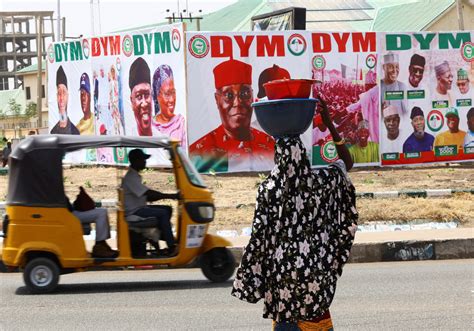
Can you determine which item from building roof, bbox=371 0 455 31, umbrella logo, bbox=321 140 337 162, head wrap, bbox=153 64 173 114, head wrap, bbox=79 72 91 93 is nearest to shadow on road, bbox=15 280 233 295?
→ head wrap, bbox=153 64 173 114

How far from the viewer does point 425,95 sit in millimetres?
25672

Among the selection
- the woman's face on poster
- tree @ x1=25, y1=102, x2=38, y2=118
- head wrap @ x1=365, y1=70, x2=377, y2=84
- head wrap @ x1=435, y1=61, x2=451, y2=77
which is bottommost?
the woman's face on poster

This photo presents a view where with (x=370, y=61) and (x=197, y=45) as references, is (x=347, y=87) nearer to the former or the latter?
(x=370, y=61)

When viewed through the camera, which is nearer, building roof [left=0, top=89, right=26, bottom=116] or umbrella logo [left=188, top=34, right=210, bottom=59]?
umbrella logo [left=188, top=34, right=210, bottom=59]

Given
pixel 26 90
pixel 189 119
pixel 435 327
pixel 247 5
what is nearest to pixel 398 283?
pixel 435 327

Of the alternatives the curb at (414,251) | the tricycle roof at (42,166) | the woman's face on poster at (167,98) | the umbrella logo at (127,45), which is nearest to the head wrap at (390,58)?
the woman's face on poster at (167,98)

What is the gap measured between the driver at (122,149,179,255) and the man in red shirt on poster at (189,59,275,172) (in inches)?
514

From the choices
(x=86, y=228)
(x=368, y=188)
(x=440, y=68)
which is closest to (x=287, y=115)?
(x=86, y=228)

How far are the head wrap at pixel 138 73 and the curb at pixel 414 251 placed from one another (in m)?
12.9

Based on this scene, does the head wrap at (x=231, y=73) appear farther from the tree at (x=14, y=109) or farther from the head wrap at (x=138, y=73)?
the tree at (x=14, y=109)

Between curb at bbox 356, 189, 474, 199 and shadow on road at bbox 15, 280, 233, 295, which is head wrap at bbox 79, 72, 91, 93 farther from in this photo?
shadow on road at bbox 15, 280, 233, 295

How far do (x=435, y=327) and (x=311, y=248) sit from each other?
3331mm

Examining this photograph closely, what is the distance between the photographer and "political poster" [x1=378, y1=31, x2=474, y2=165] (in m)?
Answer: 25.3

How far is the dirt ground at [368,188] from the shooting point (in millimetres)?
15172
